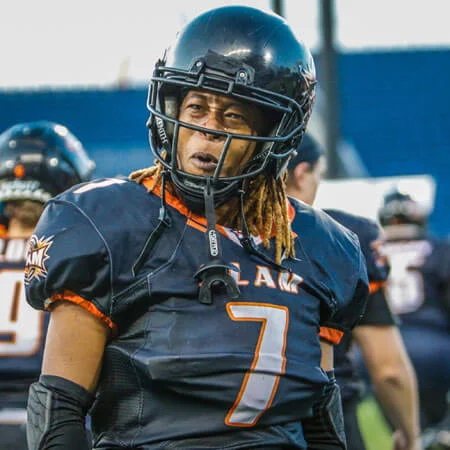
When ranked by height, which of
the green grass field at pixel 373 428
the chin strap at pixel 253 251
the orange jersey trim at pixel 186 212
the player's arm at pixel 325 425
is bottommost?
the green grass field at pixel 373 428

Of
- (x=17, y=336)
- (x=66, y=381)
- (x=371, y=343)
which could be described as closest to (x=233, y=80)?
(x=66, y=381)

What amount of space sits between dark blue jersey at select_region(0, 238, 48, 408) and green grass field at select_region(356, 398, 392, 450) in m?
3.74

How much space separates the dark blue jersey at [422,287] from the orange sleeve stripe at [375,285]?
225 cm

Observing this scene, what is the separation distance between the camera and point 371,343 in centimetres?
372

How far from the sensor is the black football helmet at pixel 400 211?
634cm

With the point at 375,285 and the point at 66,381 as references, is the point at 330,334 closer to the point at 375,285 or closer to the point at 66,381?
the point at 66,381

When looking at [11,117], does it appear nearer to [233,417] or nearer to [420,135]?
[420,135]

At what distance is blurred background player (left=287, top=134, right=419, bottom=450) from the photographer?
3436 mm

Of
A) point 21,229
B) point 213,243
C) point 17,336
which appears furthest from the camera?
point 21,229

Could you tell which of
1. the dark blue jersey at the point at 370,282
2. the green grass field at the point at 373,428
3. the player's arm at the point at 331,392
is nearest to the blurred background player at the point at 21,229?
the dark blue jersey at the point at 370,282

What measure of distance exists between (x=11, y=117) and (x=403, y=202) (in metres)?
9.87

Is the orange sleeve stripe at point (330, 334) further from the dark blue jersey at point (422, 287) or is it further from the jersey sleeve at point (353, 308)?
the dark blue jersey at point (422, 287)

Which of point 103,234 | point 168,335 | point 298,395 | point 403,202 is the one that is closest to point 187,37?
point 103,234

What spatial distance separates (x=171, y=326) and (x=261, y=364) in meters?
0.20
